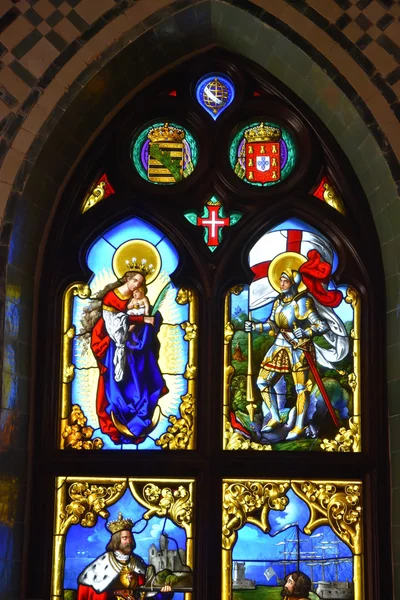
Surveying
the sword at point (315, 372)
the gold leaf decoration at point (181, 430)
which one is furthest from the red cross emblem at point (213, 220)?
the gold leaf decoration at point (181, 430)

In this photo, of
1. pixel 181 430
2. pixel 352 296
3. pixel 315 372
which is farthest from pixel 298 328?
pixel 181 430

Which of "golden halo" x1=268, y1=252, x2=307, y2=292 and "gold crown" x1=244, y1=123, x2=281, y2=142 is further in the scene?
"gold crown" x1=244, y1=123, x2=281, y2=142

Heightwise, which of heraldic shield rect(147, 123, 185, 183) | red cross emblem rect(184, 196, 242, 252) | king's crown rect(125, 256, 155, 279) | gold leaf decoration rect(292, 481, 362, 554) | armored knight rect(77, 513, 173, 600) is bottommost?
armored knight rect(77, 513, 173, 600)

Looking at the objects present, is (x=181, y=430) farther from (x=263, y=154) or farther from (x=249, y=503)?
(x=263, y=154)

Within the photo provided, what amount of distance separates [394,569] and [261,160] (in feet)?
9.28

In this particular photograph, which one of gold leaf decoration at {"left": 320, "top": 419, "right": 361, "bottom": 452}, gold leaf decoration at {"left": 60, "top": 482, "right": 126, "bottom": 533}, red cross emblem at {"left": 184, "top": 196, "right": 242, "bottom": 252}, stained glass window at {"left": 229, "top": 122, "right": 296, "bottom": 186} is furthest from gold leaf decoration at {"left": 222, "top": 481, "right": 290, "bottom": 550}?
stained glass window at {"left": 229, "top": 122, "right": 296, "bottom": 186}

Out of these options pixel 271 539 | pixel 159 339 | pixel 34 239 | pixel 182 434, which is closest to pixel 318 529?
pixel 271 539

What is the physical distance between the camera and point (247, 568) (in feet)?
22.1

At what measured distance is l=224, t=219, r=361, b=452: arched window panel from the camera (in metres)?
6.95

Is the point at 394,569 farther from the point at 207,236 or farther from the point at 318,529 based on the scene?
the point at 207,236

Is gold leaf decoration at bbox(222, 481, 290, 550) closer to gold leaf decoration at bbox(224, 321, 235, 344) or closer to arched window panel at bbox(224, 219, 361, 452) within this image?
arched window panel at bbox(224, 219, 361, 452)

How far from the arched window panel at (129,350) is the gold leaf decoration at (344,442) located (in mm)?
858

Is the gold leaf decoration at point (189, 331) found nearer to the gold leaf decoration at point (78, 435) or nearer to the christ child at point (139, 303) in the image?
the christ child at point (139, 303)

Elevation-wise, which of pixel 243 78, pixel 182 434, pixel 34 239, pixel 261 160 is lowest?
pixel 182 434
